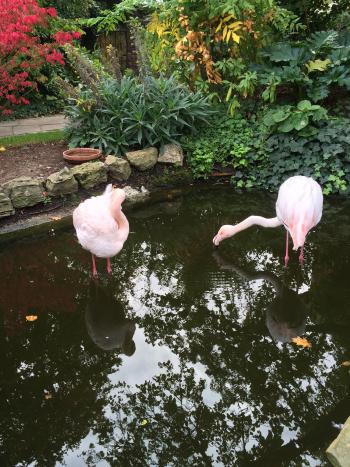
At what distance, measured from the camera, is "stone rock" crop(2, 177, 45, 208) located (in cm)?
524

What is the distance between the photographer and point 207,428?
2.72 metres

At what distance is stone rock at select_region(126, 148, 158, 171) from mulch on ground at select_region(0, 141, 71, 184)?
0.86 m

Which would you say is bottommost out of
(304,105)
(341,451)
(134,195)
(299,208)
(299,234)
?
(134,195)

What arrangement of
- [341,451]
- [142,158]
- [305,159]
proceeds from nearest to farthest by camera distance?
[341,451] → [305,159] → [142,158]

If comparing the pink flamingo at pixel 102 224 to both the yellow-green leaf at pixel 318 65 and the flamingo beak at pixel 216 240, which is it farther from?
the yellow-green leaf at pixel 318 65

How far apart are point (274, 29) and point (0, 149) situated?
443 centimetres

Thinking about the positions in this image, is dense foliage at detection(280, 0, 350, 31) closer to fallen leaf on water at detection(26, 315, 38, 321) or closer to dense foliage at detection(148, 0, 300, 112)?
dense foliage at detection(148, 0, 300, 112)

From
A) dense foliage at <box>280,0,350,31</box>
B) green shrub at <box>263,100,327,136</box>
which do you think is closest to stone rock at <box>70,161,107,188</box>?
green shrub at <box>263,100,327,136</box>

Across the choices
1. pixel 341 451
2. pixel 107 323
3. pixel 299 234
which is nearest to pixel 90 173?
pixel 107 323

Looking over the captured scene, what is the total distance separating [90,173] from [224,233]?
209cm

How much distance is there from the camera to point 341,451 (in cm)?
227

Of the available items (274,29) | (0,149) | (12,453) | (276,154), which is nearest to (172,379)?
(12,453)

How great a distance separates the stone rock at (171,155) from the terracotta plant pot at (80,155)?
83cm

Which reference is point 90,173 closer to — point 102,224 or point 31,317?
point 102,224
